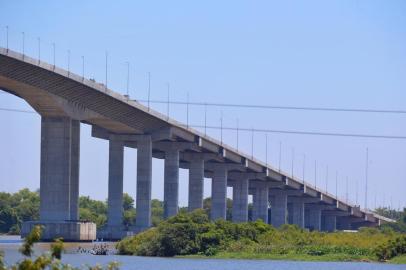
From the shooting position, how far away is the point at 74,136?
116125 millimetres

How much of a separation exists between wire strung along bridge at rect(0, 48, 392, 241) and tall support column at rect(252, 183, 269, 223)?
0.61 feet

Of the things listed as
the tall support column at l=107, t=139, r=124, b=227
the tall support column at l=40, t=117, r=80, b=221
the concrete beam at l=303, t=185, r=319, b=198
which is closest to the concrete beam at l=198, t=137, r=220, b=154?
the tall support column at l=107, t=139, r=124, b=227

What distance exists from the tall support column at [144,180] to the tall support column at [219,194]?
22957 millimetres

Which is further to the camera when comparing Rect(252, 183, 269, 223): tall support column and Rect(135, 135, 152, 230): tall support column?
Rect(252, 183, 269, 223): tall support column

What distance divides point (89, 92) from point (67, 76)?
7244 mm

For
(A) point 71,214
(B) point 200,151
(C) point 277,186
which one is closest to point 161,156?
(B) point 200,151

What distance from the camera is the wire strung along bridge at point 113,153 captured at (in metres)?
104

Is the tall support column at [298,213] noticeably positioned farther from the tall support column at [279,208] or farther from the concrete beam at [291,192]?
the tall support column at [279,208]

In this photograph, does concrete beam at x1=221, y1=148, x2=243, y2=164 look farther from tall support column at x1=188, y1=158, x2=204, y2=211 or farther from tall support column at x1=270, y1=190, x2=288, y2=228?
tall support column at x1=270, y1=190, x2=288, y2=228

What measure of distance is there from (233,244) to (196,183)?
184ft

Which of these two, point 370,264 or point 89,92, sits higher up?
point 89,92

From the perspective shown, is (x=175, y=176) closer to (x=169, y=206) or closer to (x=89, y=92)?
(x=169, y=206)

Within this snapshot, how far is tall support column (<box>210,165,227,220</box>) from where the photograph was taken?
499 ft

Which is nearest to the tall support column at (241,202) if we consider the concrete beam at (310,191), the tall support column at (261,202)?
the tall support column at (261,202)
